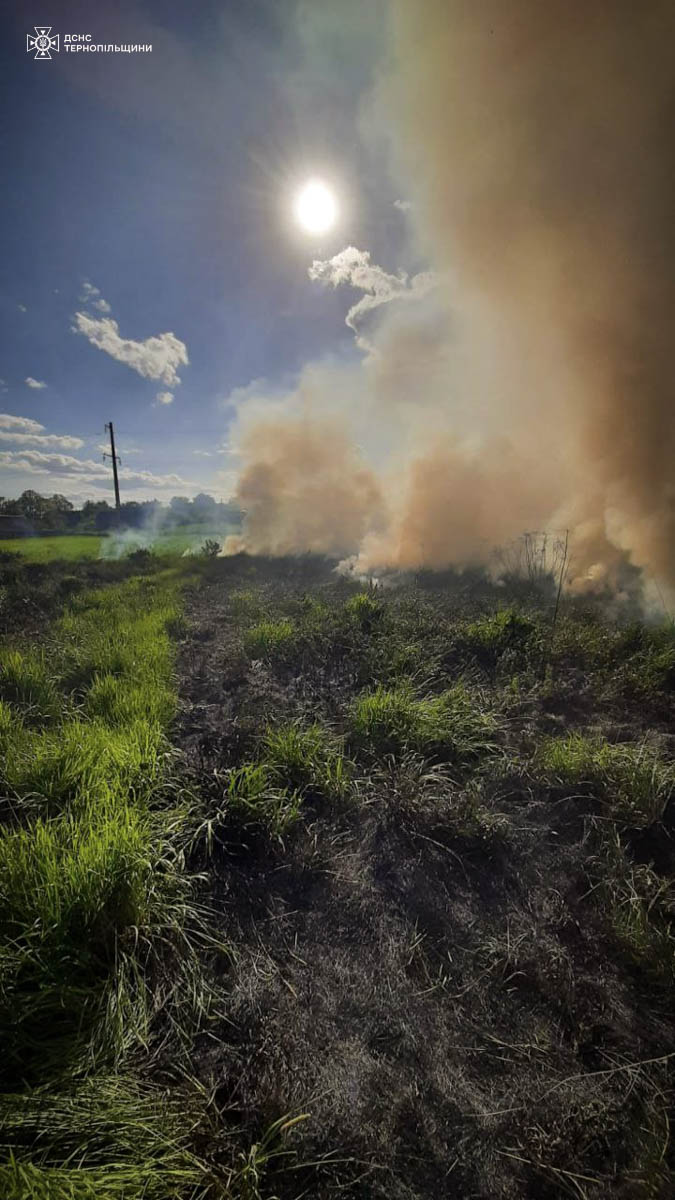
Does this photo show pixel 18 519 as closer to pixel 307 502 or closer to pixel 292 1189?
pixel 307 502

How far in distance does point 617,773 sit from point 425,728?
1.75 meters

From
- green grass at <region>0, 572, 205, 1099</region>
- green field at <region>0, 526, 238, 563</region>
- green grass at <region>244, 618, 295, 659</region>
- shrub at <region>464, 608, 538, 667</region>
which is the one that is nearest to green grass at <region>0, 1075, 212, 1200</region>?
green grass at <region>0, 572, 205, 1099</region>

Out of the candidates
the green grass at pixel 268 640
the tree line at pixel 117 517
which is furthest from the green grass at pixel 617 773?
the tree line at pixel 117 517

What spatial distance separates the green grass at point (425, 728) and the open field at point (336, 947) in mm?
33

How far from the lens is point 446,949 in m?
2.51

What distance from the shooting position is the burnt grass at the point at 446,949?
67.1 inches

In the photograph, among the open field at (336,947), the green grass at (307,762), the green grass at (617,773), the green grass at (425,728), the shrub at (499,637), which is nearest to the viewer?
the open field at (336,947)

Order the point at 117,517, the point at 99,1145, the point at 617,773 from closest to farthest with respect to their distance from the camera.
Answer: the point at 99,1145
the point at 617,773
the point at 117,517

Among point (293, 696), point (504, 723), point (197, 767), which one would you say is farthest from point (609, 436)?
point (197, 767)

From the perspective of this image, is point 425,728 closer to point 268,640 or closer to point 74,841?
point 74,841

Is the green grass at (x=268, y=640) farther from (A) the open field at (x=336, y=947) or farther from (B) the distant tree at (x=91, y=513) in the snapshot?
(B) the distant tree at (x=91, y=513)

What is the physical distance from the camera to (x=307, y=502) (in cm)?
2280

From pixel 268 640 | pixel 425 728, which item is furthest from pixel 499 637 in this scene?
pixel 268 640

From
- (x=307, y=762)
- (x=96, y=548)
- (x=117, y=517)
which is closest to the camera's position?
(x=307, y=762)
